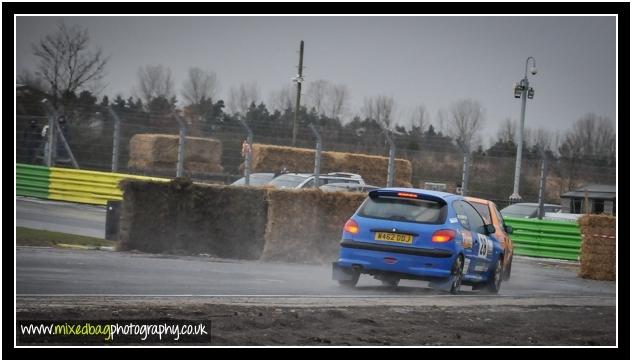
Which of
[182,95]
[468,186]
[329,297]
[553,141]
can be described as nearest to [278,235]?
[329,297]

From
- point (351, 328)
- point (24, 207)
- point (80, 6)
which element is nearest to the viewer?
point (351, 328)

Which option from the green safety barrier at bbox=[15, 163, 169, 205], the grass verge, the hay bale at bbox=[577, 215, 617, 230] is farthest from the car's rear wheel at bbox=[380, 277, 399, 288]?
the green safety barrier at bbox=[15, 163, 169, 205]

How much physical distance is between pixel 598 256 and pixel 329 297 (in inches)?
317

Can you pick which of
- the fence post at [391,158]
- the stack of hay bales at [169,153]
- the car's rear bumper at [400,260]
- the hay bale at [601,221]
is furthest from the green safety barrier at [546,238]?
the car's rear bumper at [400,260]

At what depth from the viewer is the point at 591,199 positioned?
2484 centimetres

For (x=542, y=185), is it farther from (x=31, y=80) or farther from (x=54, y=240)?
(x=31, y=80)

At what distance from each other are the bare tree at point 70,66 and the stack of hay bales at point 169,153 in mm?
Answer: 2033

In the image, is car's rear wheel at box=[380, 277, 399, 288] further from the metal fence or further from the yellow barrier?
the yellow barrier

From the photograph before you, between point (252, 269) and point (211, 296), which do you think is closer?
point (211, 296)

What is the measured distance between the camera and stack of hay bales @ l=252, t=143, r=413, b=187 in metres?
30.8

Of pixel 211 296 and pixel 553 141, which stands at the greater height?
pixel 553 141

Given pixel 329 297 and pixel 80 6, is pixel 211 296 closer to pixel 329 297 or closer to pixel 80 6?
pixel 329 297

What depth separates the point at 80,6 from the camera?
38.9 feet

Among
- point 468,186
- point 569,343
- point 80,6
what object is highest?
point 80,6
